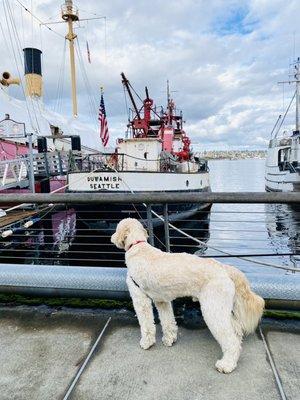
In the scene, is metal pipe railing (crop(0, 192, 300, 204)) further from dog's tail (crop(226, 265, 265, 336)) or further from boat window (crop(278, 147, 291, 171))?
boat window (crop(278, 147, 291, 171))

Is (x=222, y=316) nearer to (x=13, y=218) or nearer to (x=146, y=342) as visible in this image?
(x=146, y=342)

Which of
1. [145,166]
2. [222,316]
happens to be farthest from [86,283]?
[145,166]

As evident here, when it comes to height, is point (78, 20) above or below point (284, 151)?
above

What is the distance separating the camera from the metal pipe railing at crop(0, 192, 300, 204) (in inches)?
112

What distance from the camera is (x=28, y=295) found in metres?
3.50

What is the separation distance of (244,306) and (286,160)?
3038 cm

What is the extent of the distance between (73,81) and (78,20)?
5.82 m

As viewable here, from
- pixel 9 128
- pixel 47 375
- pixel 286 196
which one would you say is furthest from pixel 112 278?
pixel 9 128

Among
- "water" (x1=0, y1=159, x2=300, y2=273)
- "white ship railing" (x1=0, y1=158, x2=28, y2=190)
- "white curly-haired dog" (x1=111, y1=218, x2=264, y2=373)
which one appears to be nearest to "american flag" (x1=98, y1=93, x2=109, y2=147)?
"water" (x1=0, y1=159, x2=300, y2=273)

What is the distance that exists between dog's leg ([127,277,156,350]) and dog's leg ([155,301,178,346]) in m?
0.09

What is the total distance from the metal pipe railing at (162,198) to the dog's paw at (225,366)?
1277mm

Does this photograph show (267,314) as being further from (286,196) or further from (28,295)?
(28,295)

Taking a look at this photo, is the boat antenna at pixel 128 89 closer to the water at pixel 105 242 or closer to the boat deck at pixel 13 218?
the water at pixel 105 242

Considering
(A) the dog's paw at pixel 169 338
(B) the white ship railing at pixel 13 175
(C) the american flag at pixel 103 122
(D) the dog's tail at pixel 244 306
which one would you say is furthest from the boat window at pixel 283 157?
(A) the dog's paw at pixel 169 338
